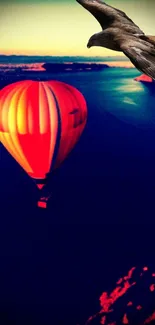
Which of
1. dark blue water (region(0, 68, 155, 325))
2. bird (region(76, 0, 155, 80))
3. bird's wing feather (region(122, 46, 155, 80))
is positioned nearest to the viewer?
bird's wing feather (region(122, 46, 155, 80))

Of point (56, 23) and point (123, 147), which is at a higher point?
point (56, 23)

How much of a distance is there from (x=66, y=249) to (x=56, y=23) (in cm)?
118

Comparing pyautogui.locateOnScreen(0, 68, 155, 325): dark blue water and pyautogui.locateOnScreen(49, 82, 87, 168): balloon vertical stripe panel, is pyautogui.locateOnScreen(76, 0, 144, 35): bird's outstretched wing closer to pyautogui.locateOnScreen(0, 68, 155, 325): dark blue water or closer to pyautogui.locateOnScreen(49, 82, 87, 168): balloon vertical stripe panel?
pyautogui.locateOnScreen(0, 68, 155, 325): dark blue water

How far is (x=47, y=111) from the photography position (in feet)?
8.40

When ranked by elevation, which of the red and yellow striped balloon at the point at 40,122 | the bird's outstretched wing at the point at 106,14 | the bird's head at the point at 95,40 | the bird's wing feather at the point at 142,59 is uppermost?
the bird's outstretched wing at the point at 106,14

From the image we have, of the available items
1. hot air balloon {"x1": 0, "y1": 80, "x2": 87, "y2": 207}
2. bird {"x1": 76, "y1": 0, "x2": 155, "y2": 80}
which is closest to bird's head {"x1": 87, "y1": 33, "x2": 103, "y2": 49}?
bird {"x1": 76, "y1": 0, "x2": 155, "y2": 80}

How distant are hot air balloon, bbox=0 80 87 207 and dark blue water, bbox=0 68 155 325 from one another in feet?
0.17

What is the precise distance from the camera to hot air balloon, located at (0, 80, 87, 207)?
8.31ft

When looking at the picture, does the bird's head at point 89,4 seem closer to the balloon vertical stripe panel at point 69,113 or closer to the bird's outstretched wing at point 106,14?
the bird's outstretched wing at point 106,14

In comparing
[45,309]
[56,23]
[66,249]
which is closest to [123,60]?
[56,23]

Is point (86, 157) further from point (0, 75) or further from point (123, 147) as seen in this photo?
point (0, 75)

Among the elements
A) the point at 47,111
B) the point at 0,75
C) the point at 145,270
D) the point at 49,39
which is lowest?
the point at 145,270

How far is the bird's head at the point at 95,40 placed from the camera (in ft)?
8.41

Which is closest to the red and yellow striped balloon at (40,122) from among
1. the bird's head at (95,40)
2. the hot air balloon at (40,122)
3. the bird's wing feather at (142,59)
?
the hot air balloon at (40,122)
